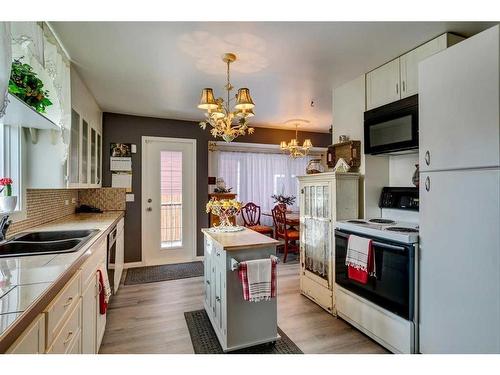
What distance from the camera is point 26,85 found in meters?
1.61

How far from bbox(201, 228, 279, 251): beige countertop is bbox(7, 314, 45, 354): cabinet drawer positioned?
105 centimetres

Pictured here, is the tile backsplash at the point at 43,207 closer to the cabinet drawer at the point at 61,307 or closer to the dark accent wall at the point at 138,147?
the dark accent wall at the point at 138,147

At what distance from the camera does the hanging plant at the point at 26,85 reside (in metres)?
1.54

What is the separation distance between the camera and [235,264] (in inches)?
72.0

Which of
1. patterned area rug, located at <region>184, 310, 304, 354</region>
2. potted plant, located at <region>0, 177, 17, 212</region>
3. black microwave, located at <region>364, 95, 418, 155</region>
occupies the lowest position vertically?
patterned area rug, located at <region>184, 310, 304, 354</region>

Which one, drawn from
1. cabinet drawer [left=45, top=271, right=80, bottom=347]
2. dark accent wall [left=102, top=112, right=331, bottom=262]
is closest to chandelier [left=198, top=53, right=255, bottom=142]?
cabinet drawer [left=45, top=271, right=80, bottom=347]

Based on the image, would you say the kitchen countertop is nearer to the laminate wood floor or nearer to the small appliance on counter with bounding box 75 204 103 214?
the laminate wood floor

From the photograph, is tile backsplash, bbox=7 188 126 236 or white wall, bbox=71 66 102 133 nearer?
tile backsplash, bbox=7 188 126 236

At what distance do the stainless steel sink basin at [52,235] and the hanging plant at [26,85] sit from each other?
35.5 inches

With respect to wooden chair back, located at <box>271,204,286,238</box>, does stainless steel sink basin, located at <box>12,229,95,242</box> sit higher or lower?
higher

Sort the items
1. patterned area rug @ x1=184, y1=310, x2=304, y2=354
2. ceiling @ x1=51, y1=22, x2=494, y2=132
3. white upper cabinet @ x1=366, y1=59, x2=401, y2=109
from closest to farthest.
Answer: ceiling @ x1=51, y1=22, x2=494, y2=132 < patterned area rug @ x1=184, y1=310, x2=304, y2=354 < white upper cabinet @ x1=366, y1=59, x2=401, y2=109

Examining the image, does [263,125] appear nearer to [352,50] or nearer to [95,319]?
[352,50]

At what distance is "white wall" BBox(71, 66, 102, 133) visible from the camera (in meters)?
2.48

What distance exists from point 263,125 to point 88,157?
112 inches
